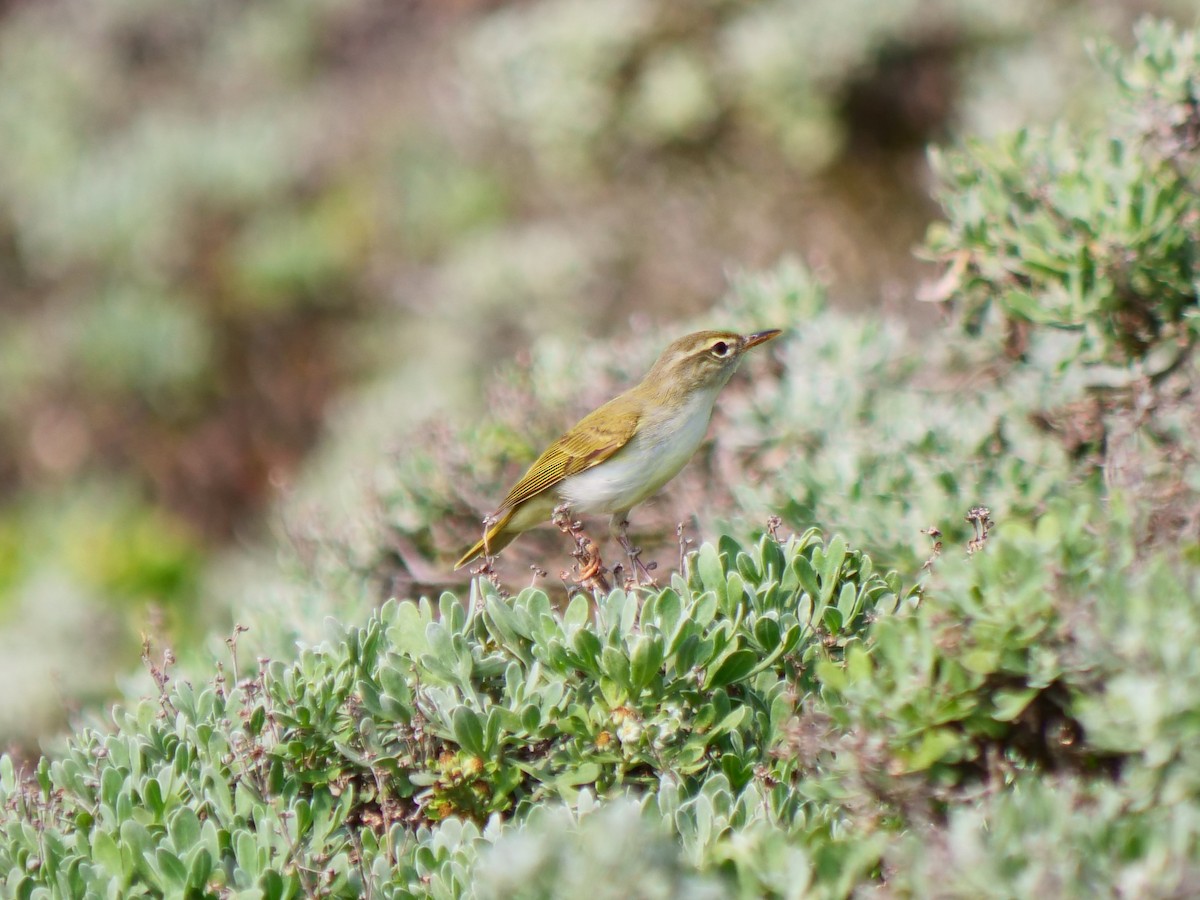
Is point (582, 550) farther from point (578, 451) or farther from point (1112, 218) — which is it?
point (1112, 218)

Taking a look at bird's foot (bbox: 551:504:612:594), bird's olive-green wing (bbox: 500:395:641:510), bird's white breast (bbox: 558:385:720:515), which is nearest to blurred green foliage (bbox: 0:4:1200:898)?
bird's foot (bbox: 551:504:612:594)

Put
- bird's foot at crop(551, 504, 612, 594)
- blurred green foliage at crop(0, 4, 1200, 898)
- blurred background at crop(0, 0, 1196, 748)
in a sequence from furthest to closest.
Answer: blurred background at crop(0, 0, 1196, 748)
bird's foot at crop(551, 504, 612, 594)
blurred green foliage at crop(0, 4, 1200, 898)

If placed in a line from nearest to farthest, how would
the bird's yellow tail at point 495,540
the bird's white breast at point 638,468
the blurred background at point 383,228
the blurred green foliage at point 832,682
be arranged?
1. the blurred green foliage at point 832,682
2. the bird's white breast at point 638,468
3. the bird's yellow tail at point 495,540
4. the blurred background at point 383,228

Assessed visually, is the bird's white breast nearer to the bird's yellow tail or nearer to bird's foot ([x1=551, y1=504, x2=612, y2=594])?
the bird's yellow tail

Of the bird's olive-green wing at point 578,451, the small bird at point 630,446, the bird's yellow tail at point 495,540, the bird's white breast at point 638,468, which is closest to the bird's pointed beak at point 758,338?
the small bird at point 630,446

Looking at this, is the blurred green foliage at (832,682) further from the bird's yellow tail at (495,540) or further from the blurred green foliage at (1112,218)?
the bird's yellow tail at (495,540)

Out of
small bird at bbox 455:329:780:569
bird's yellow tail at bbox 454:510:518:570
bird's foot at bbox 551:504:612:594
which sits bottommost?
bird's yellow tail at bbox 454:510:518:570

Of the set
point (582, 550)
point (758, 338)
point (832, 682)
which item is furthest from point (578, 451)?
point (832, 682)
